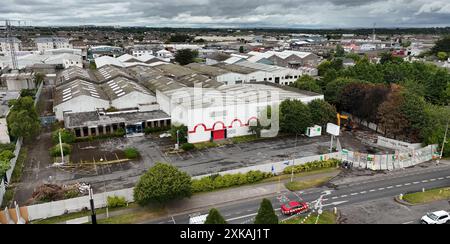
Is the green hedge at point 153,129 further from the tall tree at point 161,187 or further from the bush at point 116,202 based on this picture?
the tall tree at point 161,187

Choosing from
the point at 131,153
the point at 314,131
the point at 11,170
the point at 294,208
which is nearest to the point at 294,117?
the point at 314,131

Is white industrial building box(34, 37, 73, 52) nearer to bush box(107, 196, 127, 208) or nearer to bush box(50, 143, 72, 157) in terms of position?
bush box(50, 143, 72, 157)

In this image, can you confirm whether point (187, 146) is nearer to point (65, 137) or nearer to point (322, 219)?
point (65, 137)

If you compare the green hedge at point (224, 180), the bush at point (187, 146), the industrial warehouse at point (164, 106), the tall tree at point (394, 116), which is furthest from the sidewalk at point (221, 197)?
the tall tree at point (394, 116)

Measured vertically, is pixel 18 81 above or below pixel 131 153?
above

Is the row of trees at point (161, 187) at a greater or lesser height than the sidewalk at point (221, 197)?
greater
